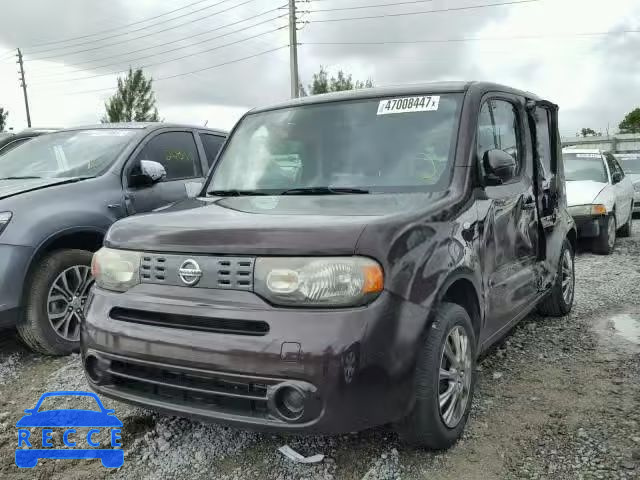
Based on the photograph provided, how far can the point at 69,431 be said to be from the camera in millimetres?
3271

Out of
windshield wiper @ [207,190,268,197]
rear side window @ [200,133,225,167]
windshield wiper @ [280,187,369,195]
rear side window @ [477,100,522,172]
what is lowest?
windshield wiper @ [207,190,268,197]

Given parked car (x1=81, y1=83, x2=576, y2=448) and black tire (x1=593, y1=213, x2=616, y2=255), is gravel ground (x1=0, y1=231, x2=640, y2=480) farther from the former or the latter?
black tire (x1=593, y1=213, x2=616, y2=255)

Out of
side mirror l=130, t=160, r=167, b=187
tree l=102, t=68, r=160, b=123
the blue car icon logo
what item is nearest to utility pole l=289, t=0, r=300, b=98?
tree l=102, t=68, r=160, b=123

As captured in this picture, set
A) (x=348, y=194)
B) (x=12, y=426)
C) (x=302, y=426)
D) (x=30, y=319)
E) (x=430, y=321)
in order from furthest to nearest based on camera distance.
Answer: (x=30, y=319) < (x=12, y=426) < (x=348, y=194) < (x=430, y=321) < (x=302, y=426)

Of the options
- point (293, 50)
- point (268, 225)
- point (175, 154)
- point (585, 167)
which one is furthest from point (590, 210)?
point (293, 50)

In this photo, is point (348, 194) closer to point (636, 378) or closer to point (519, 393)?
point (519, 393)

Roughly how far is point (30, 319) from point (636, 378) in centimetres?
410

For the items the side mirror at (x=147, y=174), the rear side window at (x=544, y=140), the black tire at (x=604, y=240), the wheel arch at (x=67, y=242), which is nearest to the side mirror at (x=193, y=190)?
the side mirror at (x=147, y=174)

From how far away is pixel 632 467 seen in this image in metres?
2.72

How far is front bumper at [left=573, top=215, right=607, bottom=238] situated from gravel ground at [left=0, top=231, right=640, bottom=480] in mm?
4463

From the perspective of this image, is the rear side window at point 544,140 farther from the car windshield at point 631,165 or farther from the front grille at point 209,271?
the car windshield at point 631,165

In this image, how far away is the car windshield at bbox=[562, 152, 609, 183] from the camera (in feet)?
32.0

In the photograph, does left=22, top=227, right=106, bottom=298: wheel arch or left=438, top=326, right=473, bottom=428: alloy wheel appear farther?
left=22, top=227, right=106, bottom=298: wheel arch

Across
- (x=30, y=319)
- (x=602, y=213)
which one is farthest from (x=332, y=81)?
(x=30, y=319)
